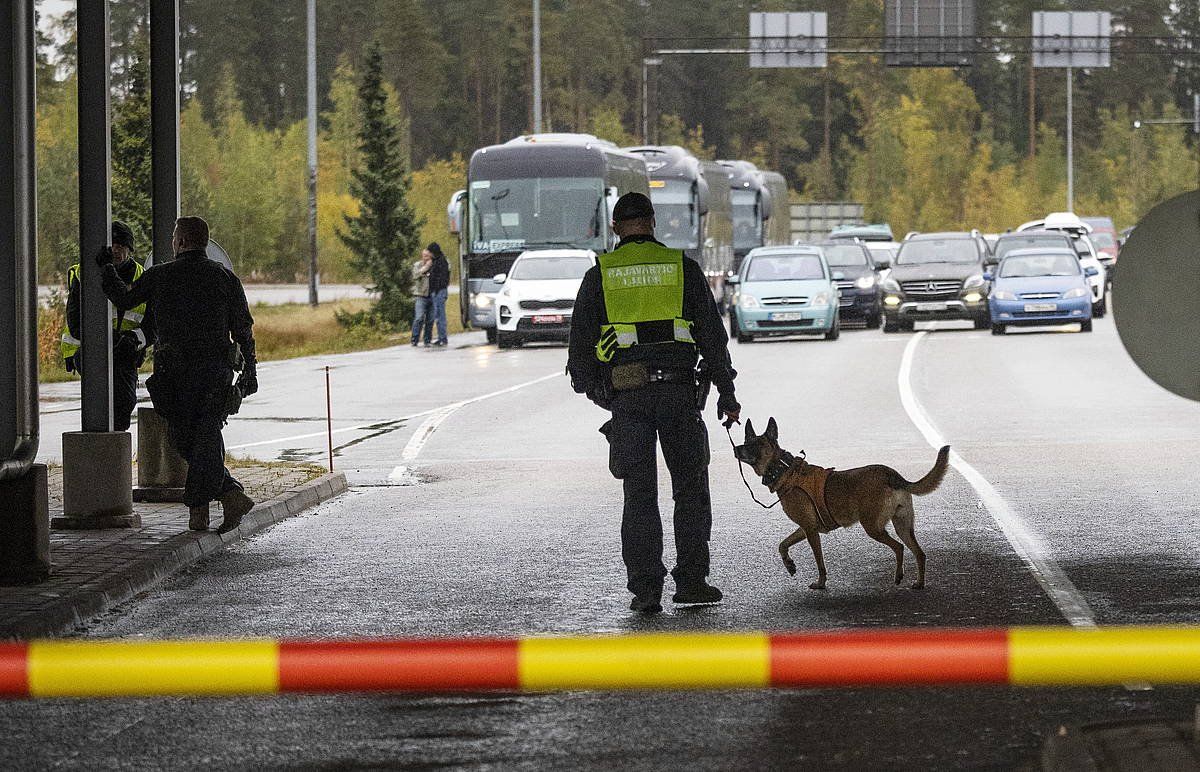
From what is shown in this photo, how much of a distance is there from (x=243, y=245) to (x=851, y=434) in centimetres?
7217

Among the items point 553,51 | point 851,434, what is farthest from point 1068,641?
point 553,51

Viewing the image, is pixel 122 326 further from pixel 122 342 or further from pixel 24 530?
pixel 24 530

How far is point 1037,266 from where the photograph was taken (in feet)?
121

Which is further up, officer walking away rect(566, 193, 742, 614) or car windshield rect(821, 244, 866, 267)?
car windshield rect(821, 244, 866, 267)

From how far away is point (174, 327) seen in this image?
11164mm

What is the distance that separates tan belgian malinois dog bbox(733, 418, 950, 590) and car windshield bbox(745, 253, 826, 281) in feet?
88.7

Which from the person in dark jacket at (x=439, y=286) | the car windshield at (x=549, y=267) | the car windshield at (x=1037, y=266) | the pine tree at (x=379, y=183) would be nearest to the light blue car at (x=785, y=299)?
the car windshield at (x=549, y=267)

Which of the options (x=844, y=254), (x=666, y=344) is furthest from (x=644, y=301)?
(x=844, y=254)

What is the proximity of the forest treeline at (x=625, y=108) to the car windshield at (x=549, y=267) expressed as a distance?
48.7 metres

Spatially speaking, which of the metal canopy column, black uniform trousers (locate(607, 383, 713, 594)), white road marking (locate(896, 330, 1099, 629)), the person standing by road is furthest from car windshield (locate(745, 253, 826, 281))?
black uniform trousers (locate(607, 383, 713, 594))

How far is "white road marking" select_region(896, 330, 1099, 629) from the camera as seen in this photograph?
8633 millimetres

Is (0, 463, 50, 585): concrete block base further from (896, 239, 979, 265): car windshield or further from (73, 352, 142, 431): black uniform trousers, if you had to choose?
(896, 239, 979, 265): car windshield

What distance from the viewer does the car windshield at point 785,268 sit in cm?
3622

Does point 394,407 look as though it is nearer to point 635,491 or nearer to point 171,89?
point 171,89
